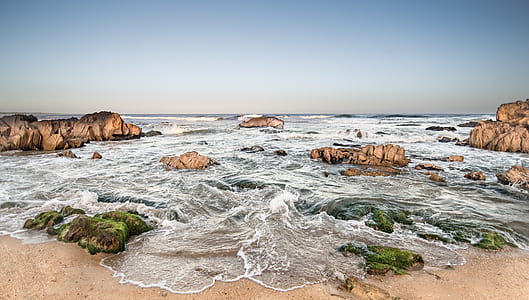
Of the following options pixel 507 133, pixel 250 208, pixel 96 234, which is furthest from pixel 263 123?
pixel 96 234

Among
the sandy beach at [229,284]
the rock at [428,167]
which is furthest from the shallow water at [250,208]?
the rock at [428,167]

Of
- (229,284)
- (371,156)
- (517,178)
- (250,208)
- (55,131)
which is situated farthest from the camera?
(55,131)

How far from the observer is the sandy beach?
3.58m

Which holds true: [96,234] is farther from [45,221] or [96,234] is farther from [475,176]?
[475,176]

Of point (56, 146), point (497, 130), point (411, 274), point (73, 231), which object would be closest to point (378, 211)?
point (411, 274)

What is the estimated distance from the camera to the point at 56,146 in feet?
57.2

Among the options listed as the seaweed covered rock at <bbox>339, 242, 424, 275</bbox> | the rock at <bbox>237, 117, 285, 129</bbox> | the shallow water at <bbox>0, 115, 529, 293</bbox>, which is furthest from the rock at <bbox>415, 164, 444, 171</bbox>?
the rock at <bbox>237, 117, 285, 129</bbox>

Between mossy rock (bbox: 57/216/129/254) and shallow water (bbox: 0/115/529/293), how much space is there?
0.26 m

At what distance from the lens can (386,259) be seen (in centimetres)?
443

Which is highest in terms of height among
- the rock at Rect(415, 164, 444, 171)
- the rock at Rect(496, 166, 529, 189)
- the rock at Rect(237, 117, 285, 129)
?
the rock at Rect(237, 117, 285, 129)

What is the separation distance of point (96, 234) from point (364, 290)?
14.6 ft

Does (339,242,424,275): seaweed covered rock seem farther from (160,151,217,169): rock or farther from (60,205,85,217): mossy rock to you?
(160,151,217,169): rock

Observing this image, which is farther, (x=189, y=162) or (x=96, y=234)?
(x=189, y=162)

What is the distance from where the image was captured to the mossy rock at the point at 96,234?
4715mm
